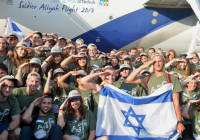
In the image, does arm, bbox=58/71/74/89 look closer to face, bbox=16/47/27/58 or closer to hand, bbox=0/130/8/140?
face, bbox=16/47/27/58

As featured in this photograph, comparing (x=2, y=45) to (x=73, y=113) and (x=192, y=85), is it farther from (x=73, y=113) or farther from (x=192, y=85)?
(x=192, y=85)

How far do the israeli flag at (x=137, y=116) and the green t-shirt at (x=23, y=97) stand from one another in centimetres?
143

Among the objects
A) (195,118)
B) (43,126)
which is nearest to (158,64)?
(195,118)

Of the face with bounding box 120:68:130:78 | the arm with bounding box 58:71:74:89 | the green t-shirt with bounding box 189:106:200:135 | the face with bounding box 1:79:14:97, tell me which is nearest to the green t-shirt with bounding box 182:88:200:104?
the green t-shirt with bounding box 189:106:200:135

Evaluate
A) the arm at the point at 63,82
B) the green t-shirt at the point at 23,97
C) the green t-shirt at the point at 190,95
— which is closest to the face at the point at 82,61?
the arm at the point at 63,82

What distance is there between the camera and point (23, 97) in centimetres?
462

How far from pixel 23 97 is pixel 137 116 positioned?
2440 millimetres

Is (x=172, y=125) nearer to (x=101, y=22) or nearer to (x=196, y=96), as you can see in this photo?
(x=196, y=96)

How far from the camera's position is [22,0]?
943 centimetres

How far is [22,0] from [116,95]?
22.0 ft

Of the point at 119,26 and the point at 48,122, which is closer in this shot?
the point at 48,122

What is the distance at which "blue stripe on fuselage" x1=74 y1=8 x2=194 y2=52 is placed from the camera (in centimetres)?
1058

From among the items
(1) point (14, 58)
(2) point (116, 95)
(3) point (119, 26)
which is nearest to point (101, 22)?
(3) point (119, 26)

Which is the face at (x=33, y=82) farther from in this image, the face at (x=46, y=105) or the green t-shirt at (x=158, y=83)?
the green t-shirt at (x=158, y=83)
